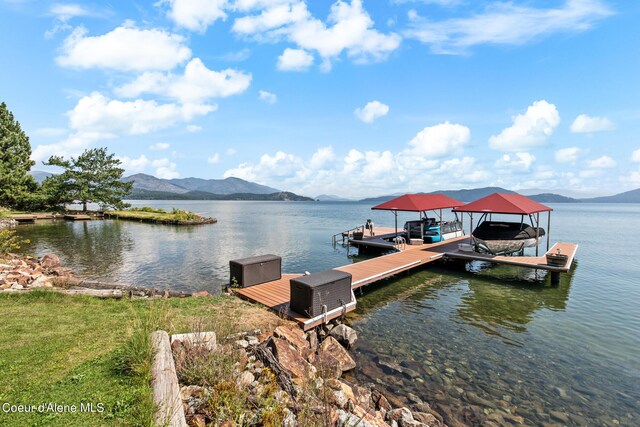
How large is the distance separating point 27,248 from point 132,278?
1369cm

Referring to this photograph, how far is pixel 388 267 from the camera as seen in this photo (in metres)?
15.3

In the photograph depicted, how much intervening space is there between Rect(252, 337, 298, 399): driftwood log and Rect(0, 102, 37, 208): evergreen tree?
47.6 meters

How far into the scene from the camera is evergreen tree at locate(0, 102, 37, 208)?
3816 cm

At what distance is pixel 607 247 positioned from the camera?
27391mm

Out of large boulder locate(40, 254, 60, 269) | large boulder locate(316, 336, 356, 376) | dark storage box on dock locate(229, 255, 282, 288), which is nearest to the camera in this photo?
large boulder locate(316, 336, 356, 376)

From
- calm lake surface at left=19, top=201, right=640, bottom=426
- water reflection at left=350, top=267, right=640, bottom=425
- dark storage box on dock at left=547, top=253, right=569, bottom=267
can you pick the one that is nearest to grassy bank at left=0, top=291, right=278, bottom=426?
water reflection at left=350, top=267, right=640, bottom=425

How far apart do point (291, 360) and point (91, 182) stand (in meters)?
55.1

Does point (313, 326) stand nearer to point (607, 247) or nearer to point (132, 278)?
point (132, 278)

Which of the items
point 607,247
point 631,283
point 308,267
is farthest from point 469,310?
point 607,247

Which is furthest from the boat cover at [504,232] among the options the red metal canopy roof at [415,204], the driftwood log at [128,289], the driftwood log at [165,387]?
the driftwood log at [165,387]

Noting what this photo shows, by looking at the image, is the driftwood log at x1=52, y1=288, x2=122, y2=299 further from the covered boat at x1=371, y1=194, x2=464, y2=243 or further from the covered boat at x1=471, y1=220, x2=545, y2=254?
the covered boat at x1=471, y1=220, x2=545, y2=254

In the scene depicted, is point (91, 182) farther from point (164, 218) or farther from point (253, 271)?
point (253, 271)

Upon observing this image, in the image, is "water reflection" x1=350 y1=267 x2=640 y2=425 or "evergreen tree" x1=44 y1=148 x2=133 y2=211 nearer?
"water reflection" x1=350 y1=267 x2=640 y2=425

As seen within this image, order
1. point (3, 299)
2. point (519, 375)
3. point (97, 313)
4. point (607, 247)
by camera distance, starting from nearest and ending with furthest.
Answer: point (519, 375) → point (97, 313) → point (3, 299) → point (607, 247)
